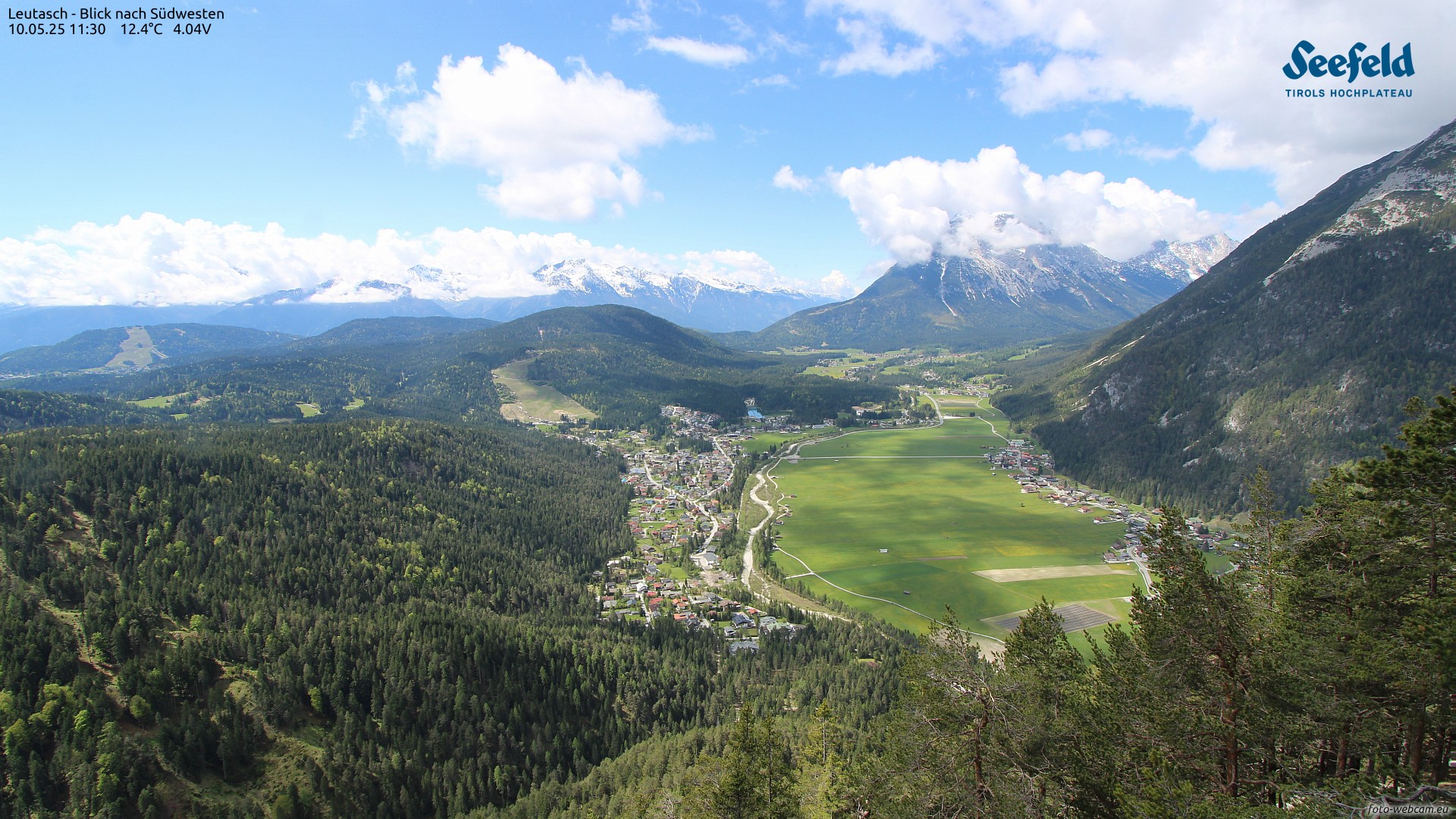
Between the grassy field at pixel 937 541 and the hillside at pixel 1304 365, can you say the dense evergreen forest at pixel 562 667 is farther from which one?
the hillside at pixel 1304 365

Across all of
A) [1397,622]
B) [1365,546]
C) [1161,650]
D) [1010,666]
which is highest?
[1365,546]

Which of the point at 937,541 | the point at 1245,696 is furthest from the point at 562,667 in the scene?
the point at 937,541

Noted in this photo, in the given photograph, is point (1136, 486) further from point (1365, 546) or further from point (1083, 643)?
point (1365, 546)

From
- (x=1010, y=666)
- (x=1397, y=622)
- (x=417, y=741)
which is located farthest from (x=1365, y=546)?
(x=417, y=741)

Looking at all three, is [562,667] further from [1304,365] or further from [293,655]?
[1304,365]

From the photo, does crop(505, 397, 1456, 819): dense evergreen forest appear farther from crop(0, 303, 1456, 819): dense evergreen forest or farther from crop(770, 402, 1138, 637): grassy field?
crop(770, 402, 1138, 637): grassy field

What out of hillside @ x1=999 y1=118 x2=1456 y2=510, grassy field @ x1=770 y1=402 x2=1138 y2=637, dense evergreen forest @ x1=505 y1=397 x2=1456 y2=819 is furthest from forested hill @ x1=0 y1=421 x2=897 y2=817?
hillside @ x1=999 y1=118 x2=1456 y2=510

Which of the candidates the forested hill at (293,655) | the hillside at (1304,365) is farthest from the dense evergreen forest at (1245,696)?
the hillside at (1304,365)
